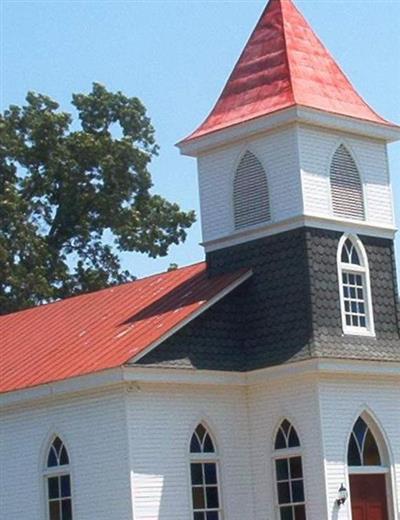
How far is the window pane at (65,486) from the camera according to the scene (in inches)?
1350

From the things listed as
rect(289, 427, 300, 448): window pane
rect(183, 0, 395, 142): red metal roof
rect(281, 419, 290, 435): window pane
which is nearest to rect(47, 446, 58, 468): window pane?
rect(281, 419, 290, 435): window pane

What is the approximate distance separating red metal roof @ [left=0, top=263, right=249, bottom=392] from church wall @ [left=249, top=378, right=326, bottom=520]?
2335 millimetres

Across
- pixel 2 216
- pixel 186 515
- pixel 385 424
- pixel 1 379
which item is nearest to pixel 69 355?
pixel 1 379

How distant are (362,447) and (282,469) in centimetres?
174

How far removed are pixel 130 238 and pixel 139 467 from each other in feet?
85.8

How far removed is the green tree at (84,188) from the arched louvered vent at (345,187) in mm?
22525

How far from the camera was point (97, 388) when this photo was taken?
1312 inches

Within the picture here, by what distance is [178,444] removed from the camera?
33.5 meters

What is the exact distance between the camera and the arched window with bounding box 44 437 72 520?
34.3 metres

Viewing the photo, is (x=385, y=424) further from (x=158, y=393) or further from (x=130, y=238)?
(x=130, y=238)

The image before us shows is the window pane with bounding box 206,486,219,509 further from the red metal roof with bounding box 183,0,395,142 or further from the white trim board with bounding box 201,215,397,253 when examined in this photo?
the red metal roof with bounding box 183,0,395,142

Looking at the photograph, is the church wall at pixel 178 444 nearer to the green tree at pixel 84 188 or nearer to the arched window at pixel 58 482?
the arched window at pixel 58 482

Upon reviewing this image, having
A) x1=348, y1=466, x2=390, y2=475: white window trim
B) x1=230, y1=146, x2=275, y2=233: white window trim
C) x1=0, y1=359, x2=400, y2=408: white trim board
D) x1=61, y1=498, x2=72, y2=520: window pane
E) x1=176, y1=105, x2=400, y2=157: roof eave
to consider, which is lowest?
x1=61, y1=498, x2=72, y2=520: window pane

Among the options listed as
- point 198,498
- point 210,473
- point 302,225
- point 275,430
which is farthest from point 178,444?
point 302,225
